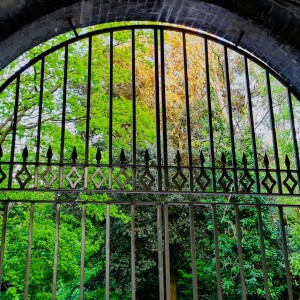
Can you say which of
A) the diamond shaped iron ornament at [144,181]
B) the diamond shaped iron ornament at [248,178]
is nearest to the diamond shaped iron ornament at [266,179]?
the diamond shaped iron ornament at [248,178]

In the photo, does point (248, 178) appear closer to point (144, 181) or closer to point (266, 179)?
point (266, 179)

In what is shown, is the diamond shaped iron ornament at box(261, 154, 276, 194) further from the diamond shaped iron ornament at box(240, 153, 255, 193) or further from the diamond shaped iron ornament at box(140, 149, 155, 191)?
the diamond shaped iron ornament at box(140, 149, 155, 191)

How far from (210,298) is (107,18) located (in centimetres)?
921

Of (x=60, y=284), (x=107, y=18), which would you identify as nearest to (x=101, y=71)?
(x=107, y=18)

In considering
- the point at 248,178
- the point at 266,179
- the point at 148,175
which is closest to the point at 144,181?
the point at 148,175

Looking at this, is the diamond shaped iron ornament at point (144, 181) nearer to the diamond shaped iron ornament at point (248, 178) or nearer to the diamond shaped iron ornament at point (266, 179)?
the diamond shaped iron ornament at point (248, 178)

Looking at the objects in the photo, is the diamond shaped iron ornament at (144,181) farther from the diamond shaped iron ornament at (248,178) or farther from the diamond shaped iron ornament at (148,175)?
the diamond shaped iron ornament at (248,178)

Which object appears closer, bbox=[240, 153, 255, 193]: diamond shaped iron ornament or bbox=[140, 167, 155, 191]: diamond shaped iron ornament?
bbox=[140, 167, 155, 191]: diamond shaped iron ornament

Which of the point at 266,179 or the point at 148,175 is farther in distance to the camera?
the point at 266,179

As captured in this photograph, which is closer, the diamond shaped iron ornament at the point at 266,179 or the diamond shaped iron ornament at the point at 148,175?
the diamond shaped iron ornament at the point at 148,175

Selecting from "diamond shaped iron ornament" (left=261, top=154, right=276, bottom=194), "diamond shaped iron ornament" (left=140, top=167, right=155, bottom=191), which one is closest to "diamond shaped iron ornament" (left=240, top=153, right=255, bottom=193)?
"diamond shaped iron ornament" (left=261, top=154, right=276, bottom=194)

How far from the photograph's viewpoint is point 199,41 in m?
12.8

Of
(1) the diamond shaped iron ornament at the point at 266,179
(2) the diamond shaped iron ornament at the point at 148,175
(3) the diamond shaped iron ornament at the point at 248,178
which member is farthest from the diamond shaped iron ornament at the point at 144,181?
(1) the diamond shaped iron ornament at the point at 266,179

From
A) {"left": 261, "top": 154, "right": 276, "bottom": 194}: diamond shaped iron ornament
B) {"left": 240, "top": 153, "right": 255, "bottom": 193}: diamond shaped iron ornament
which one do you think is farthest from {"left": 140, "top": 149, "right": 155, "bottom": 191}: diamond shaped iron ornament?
{"left": 261, "top": 154, "right": 276, "bottom": 194}: diamond shaped iron ornament
